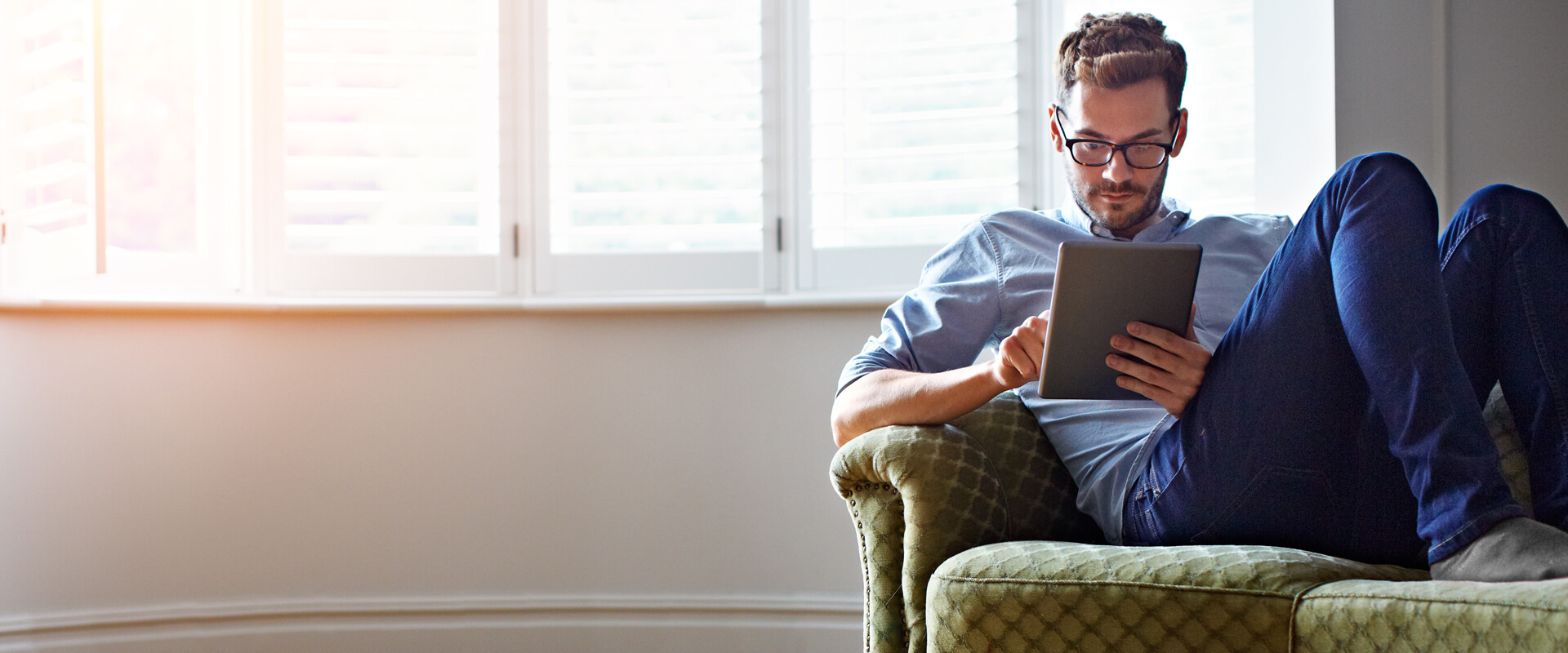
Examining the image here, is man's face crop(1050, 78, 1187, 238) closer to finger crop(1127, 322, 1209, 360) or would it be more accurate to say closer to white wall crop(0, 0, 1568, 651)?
finger crop(1127, 322, 1209, 360)

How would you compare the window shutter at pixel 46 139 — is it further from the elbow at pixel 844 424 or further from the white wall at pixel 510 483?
the elbow at pixel 844 424

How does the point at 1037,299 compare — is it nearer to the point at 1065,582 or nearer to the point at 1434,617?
the point at 1065,582

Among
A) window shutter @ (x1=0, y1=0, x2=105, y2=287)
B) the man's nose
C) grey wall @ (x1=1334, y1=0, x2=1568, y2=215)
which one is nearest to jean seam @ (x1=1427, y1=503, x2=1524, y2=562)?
the man's nose

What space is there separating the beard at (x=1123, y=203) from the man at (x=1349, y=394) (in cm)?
7

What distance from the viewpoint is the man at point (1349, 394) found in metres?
0.97

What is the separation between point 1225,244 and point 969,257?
0.36m

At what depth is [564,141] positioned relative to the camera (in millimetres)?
2346

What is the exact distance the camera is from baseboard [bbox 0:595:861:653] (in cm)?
225

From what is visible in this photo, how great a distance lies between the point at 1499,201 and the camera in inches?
44.4

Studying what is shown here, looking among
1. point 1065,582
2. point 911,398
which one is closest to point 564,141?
point 911,398

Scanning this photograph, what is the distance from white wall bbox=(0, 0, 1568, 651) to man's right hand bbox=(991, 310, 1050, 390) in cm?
101

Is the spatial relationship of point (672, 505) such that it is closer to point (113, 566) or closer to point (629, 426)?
point (629, 426)

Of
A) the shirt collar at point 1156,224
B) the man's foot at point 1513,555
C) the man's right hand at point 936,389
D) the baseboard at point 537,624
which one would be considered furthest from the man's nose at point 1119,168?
the baseboard at point 537,624

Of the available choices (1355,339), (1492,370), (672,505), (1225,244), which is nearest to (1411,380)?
(1355,339)
